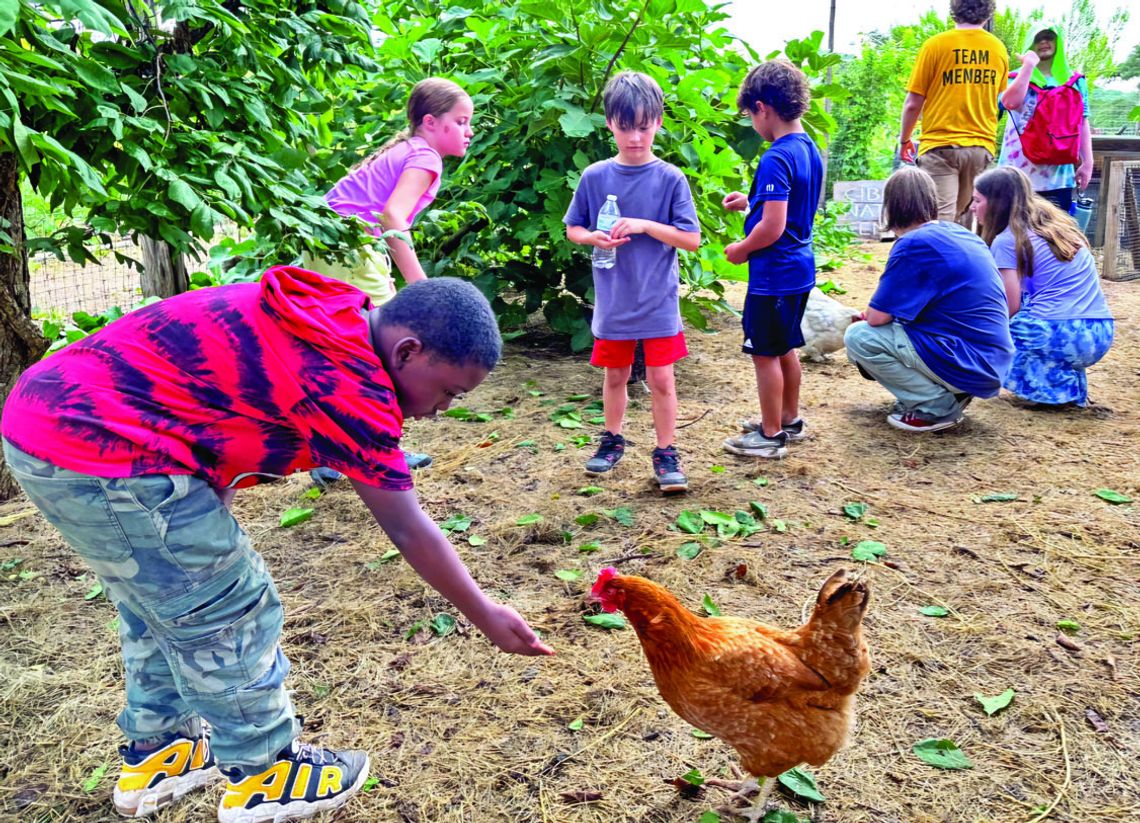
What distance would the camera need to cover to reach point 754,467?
4.37 metres

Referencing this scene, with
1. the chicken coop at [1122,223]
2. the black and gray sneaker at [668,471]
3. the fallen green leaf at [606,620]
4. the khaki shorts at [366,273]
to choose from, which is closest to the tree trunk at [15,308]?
the khaki shorts at [366,273]

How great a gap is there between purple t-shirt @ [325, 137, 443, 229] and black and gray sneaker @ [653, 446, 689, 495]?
1712 mm

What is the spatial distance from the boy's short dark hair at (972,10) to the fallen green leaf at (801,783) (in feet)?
18.9

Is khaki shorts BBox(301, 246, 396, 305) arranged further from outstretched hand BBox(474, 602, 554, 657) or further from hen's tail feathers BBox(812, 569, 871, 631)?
hen's tail feathers BBox(812, 569, 871, 631)

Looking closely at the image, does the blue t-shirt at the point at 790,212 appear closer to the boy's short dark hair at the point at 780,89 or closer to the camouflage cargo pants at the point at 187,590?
the boy's short dark hair at the point at 780,89

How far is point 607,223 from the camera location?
156 inches

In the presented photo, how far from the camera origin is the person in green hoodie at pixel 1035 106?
254 inches

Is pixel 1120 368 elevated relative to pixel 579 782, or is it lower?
lower

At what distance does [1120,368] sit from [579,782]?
18.2 ft

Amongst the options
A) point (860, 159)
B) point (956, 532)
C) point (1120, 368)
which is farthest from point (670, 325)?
point (860, 159)

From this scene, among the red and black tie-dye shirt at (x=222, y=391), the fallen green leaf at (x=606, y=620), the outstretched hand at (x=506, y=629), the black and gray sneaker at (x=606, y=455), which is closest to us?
the red and black tie-dye shirt at (x=222, y=391)

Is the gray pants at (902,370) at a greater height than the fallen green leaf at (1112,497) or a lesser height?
greater

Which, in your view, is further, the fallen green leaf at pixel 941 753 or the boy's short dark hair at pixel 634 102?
the boy's short dark hair at pixel 634 102

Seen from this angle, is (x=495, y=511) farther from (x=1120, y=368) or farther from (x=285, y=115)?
(x=1120, y=368)
